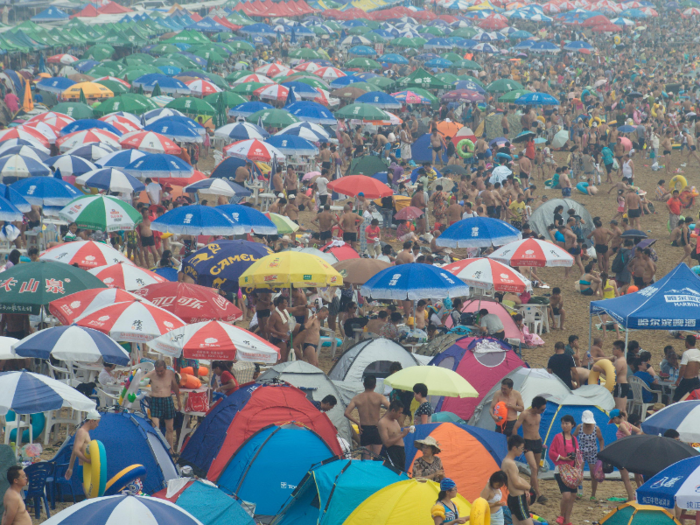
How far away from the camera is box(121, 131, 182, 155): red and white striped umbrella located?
2067 cm

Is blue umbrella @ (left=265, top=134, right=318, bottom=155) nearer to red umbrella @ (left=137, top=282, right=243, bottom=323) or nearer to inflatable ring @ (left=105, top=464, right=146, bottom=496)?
red umbrella @ (left=137, top=282, right=243, bottom=323)

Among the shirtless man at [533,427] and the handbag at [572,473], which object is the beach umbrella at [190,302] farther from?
the handbag at [572,473]

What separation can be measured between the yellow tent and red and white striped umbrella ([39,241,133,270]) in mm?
6951

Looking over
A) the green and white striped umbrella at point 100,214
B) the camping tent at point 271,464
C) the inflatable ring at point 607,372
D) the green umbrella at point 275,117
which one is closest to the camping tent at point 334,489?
the camping tent at point 271,464

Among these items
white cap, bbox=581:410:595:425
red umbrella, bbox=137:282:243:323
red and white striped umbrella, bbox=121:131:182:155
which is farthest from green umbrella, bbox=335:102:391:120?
white cap, bbox=581:410:595:425

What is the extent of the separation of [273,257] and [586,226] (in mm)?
9964

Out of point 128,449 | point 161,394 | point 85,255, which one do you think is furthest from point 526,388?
point 85,255

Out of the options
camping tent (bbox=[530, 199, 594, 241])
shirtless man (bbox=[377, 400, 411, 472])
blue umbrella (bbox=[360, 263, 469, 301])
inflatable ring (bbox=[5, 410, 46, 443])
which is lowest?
camping tent (bbox=[530, 199, 594, 241])

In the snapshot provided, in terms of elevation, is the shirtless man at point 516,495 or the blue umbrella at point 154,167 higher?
the blue umbrella at point 154,167

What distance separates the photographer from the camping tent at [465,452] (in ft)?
31.0

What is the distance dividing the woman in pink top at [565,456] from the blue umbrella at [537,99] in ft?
78.9

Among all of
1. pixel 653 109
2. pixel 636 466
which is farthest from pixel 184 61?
pixel 636 466

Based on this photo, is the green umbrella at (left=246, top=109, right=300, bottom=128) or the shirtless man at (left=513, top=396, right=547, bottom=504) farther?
the green umbrella at (left=246, top=109, right=300, bottom=128)

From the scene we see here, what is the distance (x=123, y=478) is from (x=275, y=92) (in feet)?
78.0
